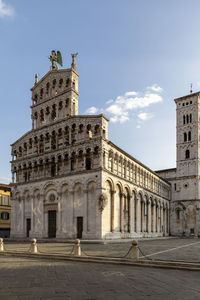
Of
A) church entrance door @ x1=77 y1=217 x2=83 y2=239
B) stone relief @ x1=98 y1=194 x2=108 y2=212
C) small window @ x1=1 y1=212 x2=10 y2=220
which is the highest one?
stone relief @ x1=98 y1=194 x2=108 y2=212

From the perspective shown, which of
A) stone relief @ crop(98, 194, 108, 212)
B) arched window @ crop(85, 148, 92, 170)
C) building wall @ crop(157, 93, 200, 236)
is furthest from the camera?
building wall @ crop(157, 93, 200, 236)

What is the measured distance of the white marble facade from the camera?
108ft

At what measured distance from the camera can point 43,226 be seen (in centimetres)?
3706

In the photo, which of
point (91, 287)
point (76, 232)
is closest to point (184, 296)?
point (91, 287)

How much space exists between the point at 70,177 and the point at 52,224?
6.96 meters

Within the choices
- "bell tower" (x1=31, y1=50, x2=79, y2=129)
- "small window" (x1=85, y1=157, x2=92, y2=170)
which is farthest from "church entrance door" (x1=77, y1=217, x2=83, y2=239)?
"bell tower" (x1=31, y1=50, x2=79, y2=129)

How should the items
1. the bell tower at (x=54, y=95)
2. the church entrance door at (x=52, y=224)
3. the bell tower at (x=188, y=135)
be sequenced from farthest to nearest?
the bell tower at (x=188, y=135)
the bell tower at (x=54, y=95)
the church entrance door at (x=52, y=224)

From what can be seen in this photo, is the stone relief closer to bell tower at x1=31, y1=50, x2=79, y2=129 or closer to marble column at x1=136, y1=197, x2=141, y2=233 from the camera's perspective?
marble column at x1=136, y1=197, x2=141, y2=233

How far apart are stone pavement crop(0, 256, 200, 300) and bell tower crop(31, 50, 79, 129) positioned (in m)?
27.6

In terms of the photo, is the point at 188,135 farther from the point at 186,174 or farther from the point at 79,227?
the point at 79,227

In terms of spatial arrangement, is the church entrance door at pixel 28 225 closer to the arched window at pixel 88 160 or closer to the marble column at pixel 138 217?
the arched window at pixel 88 160

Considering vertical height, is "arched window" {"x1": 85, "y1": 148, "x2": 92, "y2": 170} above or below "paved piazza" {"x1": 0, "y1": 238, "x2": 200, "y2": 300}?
above

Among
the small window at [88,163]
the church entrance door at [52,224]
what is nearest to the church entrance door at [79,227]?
the church entrance door at [52,224]

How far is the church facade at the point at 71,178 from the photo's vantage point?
32.9m
